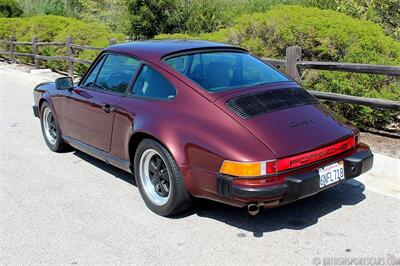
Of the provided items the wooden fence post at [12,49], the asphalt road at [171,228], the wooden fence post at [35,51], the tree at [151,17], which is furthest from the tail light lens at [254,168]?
the wooden fence post at [12,49]

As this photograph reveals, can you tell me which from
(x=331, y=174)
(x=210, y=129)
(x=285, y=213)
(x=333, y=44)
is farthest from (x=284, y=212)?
(x=333, y=44)

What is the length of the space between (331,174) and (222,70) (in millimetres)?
1424

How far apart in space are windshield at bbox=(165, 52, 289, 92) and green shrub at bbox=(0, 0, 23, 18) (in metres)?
24.7

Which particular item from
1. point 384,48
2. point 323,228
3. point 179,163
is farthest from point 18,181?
point 384,48

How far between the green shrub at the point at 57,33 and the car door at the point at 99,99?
287 inches

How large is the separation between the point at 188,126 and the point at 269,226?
1.11m

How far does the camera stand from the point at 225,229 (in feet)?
→ 13.3

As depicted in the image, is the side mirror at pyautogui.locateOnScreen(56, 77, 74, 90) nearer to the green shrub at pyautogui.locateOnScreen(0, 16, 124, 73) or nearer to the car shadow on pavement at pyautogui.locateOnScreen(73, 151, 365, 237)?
the car shadow on pavement at pyautogui.locateOnScreen(73, 151, 365, 237)

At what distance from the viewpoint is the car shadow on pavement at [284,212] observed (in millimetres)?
Answer: 4094

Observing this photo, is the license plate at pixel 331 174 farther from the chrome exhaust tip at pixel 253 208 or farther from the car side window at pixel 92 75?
the car side window at pixel 92 75

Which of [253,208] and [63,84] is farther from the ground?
[63,84]

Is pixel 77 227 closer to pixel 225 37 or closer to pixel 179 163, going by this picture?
pixel 179 163

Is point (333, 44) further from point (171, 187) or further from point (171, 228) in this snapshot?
point (171, 228)

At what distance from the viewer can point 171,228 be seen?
4.10 m
